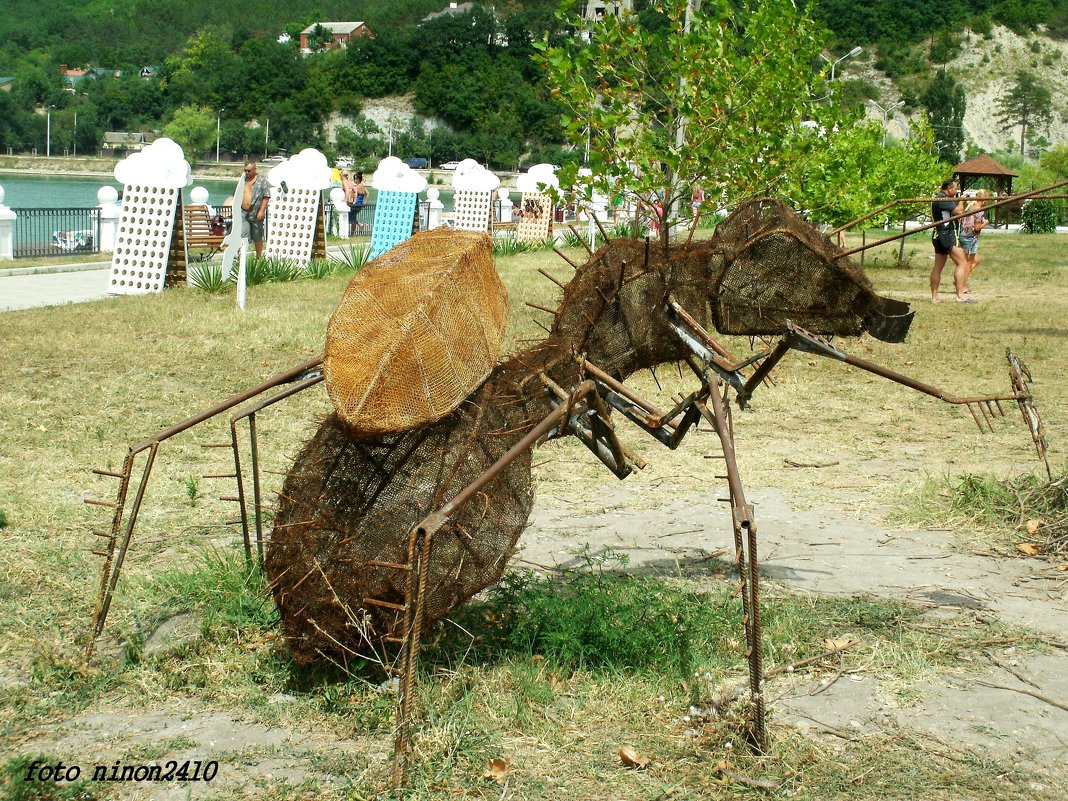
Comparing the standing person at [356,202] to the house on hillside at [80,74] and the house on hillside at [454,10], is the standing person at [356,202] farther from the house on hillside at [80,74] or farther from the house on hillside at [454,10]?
the house on hillside at [454,10]

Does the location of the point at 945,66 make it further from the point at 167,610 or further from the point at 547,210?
the point at 167,610

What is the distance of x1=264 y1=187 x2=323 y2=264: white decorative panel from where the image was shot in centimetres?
1838

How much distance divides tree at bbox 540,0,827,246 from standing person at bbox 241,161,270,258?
691 cm

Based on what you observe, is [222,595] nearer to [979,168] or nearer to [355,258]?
[355,258]

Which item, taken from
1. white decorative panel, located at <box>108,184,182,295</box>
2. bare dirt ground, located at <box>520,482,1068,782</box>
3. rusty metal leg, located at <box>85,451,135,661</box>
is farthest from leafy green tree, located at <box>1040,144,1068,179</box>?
rusty metal leg, located at <box>85,451,135,661</box>

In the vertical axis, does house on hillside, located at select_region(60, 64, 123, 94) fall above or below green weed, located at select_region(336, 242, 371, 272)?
above

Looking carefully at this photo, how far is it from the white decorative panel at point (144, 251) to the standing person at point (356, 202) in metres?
11.2

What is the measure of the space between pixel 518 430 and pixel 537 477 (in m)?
2.62

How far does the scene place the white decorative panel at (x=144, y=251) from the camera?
14.6 metres

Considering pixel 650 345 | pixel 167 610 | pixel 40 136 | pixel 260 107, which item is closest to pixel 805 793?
pixel 650 345

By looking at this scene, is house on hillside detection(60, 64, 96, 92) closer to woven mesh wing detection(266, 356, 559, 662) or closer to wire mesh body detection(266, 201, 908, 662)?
wire mesh body detection(266, 201, 908, 662)

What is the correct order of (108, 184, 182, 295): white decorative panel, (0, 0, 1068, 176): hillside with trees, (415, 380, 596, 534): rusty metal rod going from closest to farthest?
(415, 380, 596, 534): rusty metal rod, (108, 184, 182, 295): white decorative panel, (0, 0, 1068, 176): hillside with trees

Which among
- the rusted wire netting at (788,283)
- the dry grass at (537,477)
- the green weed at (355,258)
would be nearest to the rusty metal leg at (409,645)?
the dry grass at (537,477)

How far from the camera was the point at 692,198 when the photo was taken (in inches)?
400
